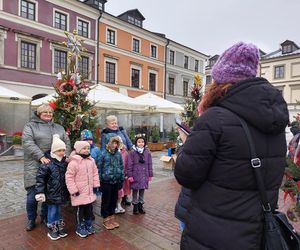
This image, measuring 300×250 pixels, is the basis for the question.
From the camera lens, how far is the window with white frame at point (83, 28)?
2327 cm

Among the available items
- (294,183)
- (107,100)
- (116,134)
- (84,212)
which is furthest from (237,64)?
(107,100)

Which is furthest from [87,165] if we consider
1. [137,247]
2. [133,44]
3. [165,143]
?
[133,44]

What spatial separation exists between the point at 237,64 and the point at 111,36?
2620 cm

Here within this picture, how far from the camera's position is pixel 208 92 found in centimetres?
181

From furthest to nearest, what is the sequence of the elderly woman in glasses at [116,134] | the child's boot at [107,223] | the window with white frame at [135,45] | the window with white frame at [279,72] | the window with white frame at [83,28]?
the window with white frame at [279,72] < the window with white frame at [135,45] < the window with white frame at [83,28] < the elderly woman in glasses at [116,134] < the child's boot at [107,223]

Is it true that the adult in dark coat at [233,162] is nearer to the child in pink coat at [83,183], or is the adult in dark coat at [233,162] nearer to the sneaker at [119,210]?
the child in pink coat at [83,183]

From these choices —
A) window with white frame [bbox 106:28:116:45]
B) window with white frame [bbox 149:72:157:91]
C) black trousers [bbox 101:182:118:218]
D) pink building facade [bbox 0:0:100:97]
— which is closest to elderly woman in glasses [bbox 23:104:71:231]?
black trousers [bbox 101:182:118:218]

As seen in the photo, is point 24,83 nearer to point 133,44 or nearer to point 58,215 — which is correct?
point 133,44

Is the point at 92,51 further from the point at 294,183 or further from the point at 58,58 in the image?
the point at 294,183

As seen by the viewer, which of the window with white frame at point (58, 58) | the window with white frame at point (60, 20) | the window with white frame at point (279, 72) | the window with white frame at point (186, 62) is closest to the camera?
the window with white frame at point (60, 20)

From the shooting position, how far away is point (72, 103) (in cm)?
525

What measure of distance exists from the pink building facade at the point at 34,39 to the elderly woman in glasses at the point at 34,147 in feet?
49.4

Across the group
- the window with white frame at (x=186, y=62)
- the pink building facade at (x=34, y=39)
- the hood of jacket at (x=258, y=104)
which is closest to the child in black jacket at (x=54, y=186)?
the hood of jacket at (x=258, y=104)

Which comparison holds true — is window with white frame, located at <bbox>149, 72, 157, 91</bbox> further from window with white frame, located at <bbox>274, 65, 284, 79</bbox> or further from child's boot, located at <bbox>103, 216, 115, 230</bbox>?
child's boot, located at <bbox>103, 216, 115, 230</bbox>
